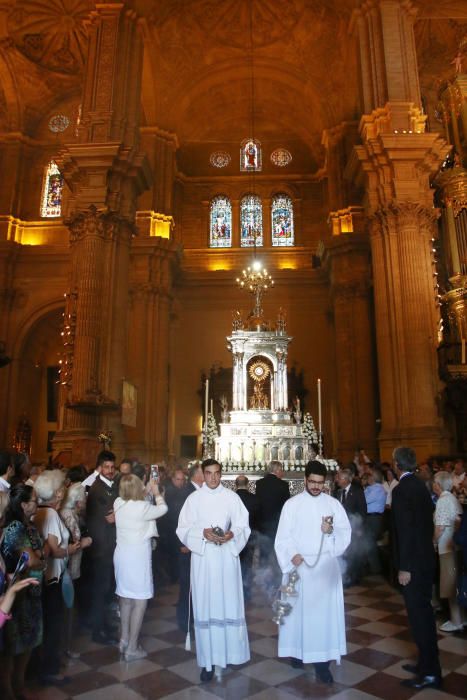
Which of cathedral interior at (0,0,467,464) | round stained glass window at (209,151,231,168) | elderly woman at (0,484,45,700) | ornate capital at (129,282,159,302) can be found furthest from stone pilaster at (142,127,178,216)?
elderly woman at (0,484,45,700)

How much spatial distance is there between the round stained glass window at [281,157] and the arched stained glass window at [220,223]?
310 cm

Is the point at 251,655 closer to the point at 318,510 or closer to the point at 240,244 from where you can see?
the point at 318,510

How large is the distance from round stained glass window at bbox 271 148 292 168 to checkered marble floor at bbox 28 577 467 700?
23.5 meters

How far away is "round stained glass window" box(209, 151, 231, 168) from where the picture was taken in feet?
85.0

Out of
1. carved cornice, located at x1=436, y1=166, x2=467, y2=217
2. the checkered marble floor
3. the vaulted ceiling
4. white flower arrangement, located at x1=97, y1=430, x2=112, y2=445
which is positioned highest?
the vaulted ceiling

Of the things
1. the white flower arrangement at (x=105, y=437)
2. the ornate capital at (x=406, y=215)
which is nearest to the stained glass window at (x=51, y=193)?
the white flower arrangement at (x=105, y=437)

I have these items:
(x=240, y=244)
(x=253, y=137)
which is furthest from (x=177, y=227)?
(x=253, y=137)

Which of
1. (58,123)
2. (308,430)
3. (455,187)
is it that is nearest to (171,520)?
(308,430)

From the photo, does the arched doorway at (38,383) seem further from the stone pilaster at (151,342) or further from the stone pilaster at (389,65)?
the stone pilaster at (389,65)

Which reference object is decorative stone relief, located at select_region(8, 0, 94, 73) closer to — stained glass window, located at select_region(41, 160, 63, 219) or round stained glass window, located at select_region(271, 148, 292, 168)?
stained glass window, located at select_region(41, 160, 63, 219)

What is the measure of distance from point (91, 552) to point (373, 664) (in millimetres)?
2803

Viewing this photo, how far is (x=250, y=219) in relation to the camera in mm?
25141

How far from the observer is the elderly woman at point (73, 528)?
468cm

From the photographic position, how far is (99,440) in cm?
1195
